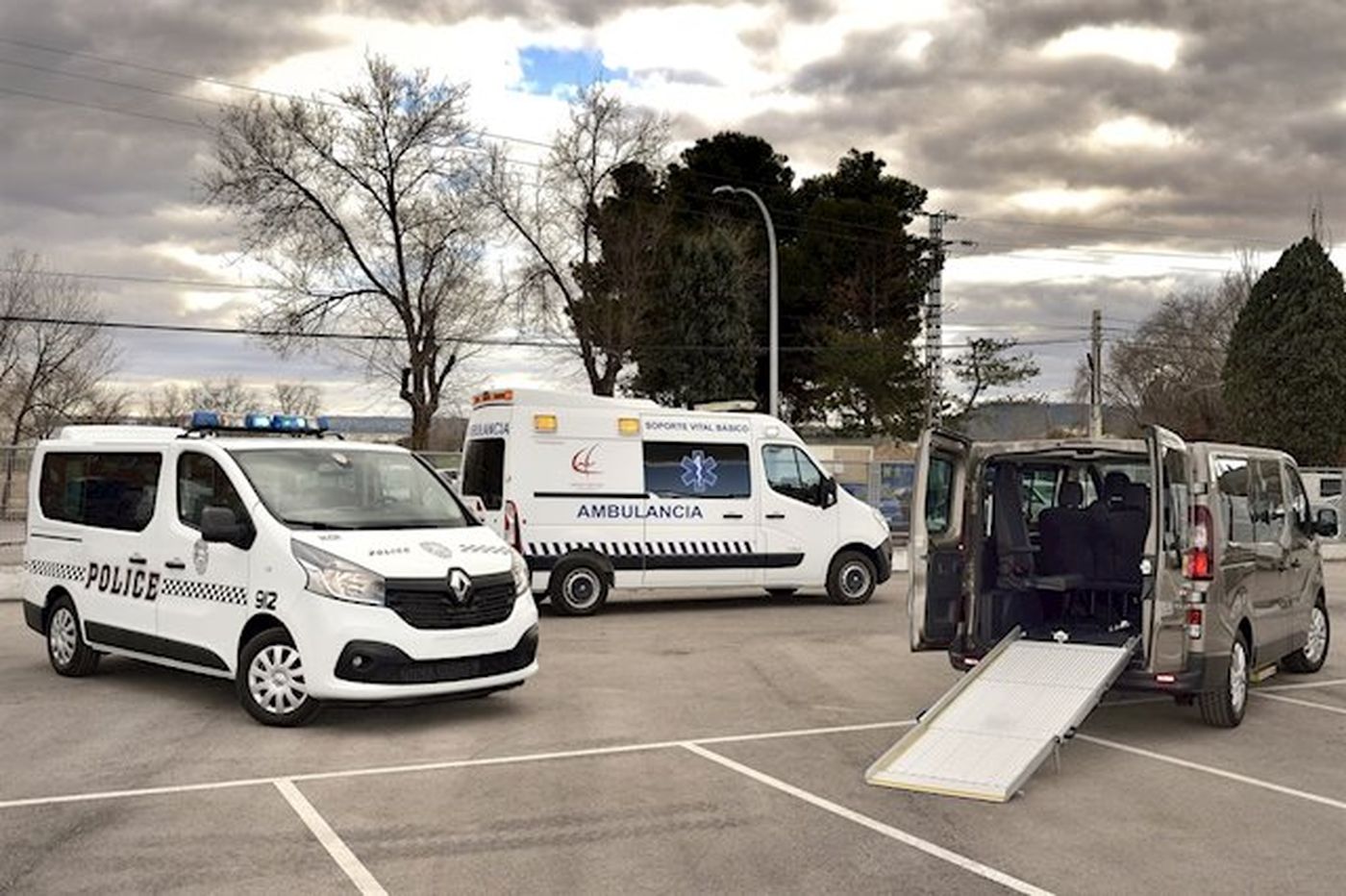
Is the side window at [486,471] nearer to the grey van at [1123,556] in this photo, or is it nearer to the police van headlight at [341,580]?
the police van headlight at [341,580]

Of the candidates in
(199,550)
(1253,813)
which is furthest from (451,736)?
(1253,813)

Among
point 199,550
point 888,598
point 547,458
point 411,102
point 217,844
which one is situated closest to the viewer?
point 217,844

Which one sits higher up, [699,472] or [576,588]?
[699,472]

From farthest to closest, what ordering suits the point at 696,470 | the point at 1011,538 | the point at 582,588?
the point at 696,470 → the point at 582,588 → the point at 1011,538

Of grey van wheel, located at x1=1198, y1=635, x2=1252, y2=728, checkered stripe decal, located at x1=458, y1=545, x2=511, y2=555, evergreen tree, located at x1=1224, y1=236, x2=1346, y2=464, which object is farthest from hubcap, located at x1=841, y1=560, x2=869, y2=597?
evergreen tree, located at x1=1224, y1=236, x2=1346, y2=464

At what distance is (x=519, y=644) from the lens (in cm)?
866

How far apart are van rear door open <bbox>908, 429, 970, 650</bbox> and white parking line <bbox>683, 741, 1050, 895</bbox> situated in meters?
1.98

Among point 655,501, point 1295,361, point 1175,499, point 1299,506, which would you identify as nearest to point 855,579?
point 655,501

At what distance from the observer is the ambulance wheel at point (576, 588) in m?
14.9

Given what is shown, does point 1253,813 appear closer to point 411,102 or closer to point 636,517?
point 636,517

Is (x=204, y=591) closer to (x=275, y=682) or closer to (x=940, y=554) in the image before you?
(x=275, y=682)

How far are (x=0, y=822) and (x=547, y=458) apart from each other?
906cm

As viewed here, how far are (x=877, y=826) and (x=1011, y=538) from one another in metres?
3.75

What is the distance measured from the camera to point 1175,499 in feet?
26.7
